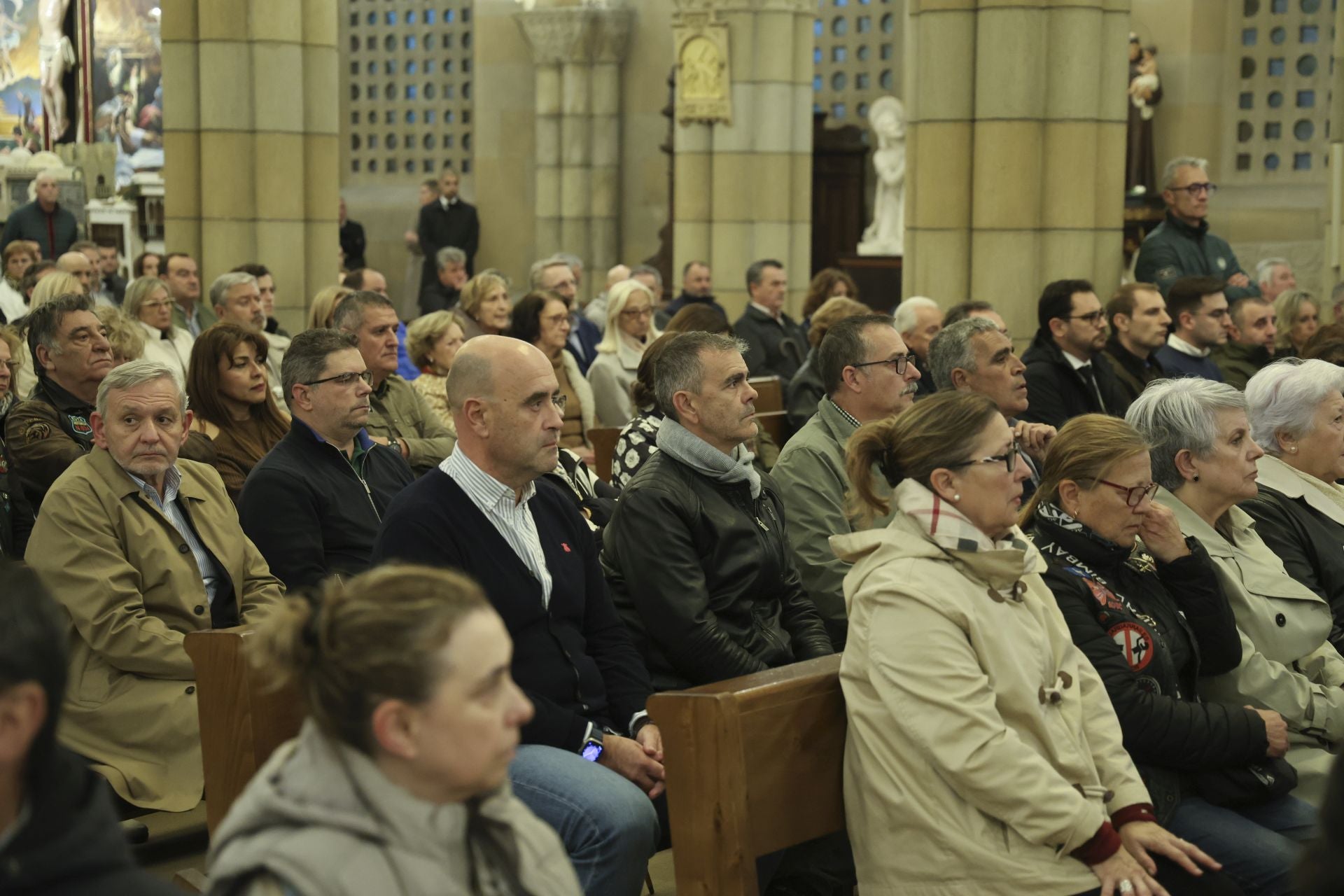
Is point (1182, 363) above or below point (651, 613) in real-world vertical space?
above

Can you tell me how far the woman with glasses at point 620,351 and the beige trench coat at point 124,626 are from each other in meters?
3.75

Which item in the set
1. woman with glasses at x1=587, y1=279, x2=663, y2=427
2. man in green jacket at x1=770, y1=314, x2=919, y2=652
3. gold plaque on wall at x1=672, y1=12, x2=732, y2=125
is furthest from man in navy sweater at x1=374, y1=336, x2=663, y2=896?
gold plaque on wall at x1=672, y1=12, x2=732, y2=125

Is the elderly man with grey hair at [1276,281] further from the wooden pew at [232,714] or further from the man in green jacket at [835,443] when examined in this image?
the wooden pew at [232,714]

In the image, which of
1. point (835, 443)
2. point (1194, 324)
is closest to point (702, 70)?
point (1194, 324)

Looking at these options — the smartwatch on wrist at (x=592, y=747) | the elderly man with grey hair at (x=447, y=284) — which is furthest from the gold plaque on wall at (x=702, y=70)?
the smartwatch on wrist at (x=592, y=747)

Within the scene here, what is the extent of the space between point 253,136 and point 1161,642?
688 cm

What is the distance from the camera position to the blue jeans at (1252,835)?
3.51 metres

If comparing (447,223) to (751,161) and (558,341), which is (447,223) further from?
Result: (558,341)

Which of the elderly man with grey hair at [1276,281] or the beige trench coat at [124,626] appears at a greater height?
the elderly man with grey hair at [1276,281]

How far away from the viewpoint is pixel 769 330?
951cm

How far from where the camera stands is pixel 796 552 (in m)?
4.54

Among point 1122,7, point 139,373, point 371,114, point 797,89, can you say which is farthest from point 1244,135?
point 139,373

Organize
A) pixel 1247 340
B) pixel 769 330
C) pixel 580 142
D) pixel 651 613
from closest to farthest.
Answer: pixel 651 613 < pixel 1247 340 < pixel 769 330 < pixel 580 142

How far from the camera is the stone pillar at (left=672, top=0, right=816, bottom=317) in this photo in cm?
1422
